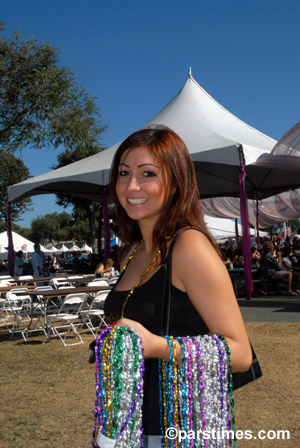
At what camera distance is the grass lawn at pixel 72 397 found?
4.39 m

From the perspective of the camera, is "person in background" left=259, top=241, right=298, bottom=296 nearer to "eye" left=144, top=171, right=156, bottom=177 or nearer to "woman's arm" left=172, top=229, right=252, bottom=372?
"eye" left=144, top=171, right=156, bottom=177

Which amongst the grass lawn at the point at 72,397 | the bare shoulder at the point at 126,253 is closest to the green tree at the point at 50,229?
the grass lawn at the point at 72,397

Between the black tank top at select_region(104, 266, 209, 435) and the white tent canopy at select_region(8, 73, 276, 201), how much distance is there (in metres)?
11.0

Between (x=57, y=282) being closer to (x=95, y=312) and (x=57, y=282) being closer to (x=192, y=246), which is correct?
(x=95, y=312)

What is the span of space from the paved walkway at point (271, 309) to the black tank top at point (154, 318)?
843 centimetres

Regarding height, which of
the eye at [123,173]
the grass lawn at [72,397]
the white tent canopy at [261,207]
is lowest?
the grass lawn at [72,397]

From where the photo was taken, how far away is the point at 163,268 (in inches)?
61.2

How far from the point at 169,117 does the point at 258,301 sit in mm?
7511

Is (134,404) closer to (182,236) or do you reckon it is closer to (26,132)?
(182,236)

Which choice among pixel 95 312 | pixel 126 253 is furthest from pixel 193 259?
pixel 95 312

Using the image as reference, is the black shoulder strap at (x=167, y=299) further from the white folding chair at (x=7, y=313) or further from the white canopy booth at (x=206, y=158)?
the white canopy booth at (x=206, y=158)

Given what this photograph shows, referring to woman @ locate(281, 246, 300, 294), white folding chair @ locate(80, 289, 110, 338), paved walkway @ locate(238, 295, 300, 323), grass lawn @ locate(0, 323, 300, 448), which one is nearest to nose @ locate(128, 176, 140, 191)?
grass lawn @ locate(0, 323, 300, 448)

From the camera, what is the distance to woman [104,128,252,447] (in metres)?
1.41

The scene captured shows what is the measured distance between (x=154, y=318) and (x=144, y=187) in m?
0.43
